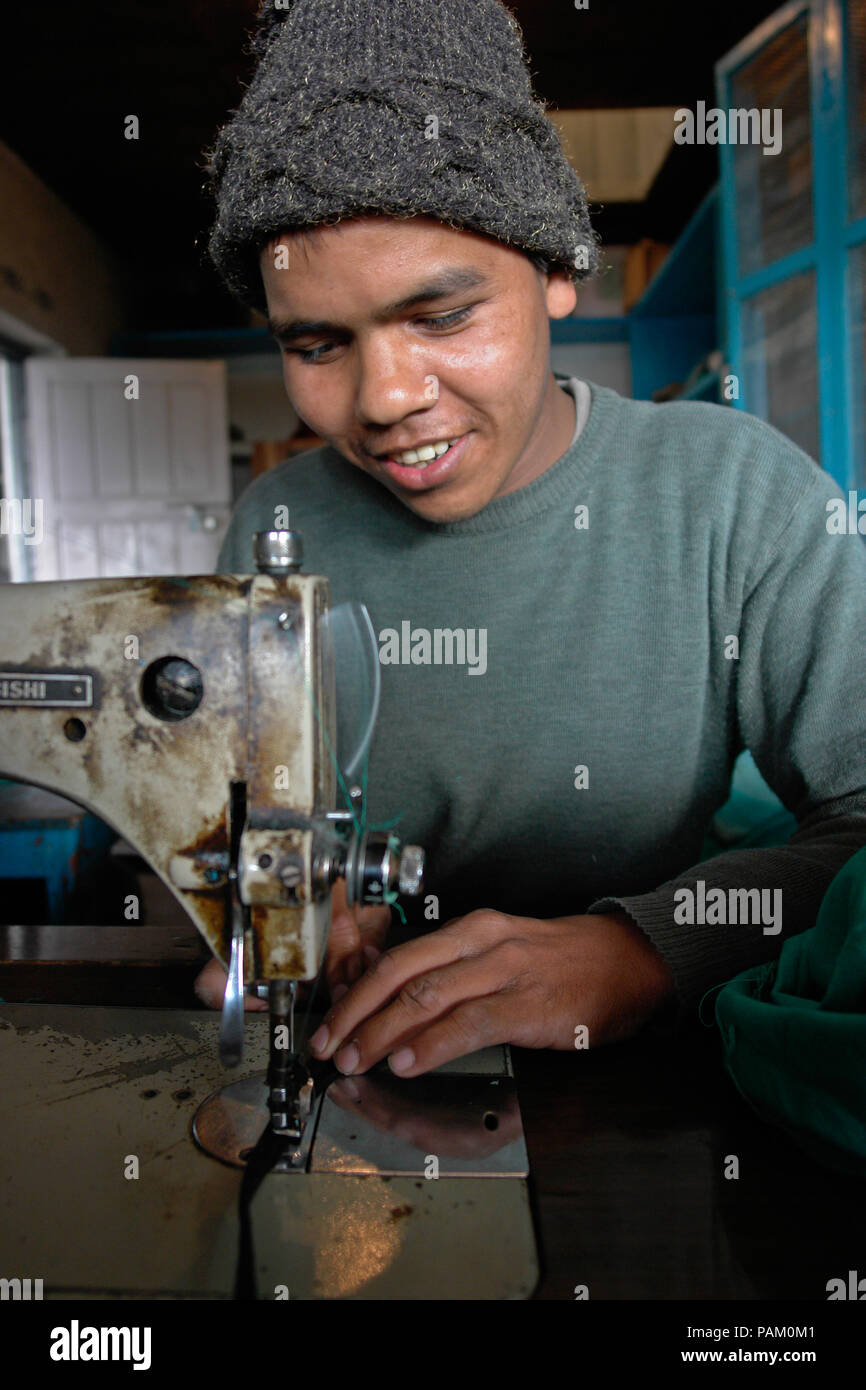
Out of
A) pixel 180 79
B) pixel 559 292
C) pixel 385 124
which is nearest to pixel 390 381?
pixel 385 124

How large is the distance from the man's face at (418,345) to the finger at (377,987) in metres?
0.55

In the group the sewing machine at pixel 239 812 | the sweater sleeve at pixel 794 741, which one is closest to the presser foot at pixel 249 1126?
the sewing machine at pixel 239 812

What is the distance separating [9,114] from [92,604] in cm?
422

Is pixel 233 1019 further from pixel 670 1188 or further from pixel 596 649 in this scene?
pixel 596 649

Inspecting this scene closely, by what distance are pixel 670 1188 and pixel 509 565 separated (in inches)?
35.1

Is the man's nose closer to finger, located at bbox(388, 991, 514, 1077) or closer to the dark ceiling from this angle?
finger, located at bbox(388, 991, 514, 1077)

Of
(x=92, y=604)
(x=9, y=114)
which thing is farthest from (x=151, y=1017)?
(x=9, y=114)

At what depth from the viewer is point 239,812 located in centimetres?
76

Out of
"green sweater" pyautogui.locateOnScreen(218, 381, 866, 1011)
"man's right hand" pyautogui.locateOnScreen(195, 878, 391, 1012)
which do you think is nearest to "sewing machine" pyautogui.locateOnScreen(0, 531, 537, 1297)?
"man's right hand" pyautogui.locateOnScreen(195, 878, 391, 1012)

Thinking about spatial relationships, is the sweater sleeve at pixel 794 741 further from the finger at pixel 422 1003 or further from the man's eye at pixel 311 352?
the man's eye at pixel 311 352

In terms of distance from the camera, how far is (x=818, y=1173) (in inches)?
26.6

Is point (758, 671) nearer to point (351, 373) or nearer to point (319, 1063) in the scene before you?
point (351, 373)

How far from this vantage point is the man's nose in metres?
0.99

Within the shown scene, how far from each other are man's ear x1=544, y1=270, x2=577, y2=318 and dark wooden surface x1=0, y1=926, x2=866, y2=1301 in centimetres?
87
